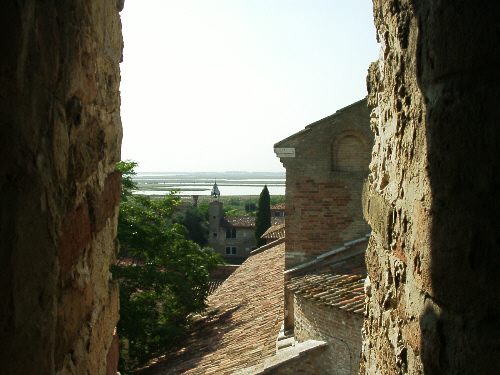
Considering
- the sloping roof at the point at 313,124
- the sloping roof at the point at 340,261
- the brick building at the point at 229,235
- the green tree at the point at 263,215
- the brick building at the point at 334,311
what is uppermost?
the sloping roof at the point at 313,124

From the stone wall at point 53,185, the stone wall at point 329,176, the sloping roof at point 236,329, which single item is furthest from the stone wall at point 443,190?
the stone wall at point 329,176

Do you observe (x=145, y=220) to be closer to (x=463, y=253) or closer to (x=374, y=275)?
A: (x=374, y=275)

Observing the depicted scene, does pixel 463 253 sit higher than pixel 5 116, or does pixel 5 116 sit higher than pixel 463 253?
pixel 5 116

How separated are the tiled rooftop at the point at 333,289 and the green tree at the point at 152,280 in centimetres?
528

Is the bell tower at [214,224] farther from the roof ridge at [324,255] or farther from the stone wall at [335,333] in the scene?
the stone wall at [335,333]

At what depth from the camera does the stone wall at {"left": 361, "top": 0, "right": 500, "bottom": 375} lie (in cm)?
172

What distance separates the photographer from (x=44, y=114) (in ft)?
5.36

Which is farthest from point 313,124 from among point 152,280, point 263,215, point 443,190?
point 263,215

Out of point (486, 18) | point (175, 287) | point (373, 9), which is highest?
point (373, 9)

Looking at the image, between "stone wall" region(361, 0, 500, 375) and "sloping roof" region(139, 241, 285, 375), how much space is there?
7627mm

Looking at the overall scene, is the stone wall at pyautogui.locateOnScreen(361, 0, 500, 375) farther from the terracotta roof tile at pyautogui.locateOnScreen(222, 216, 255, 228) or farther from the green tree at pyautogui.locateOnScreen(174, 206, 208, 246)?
the terracotta roof tile at pyautogui.locateOnScreen(222, 216, 255, 228)

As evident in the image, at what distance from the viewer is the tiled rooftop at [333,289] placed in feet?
27.3

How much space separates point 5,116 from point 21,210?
229mm

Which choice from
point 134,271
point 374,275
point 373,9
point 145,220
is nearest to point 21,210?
point 374,275
